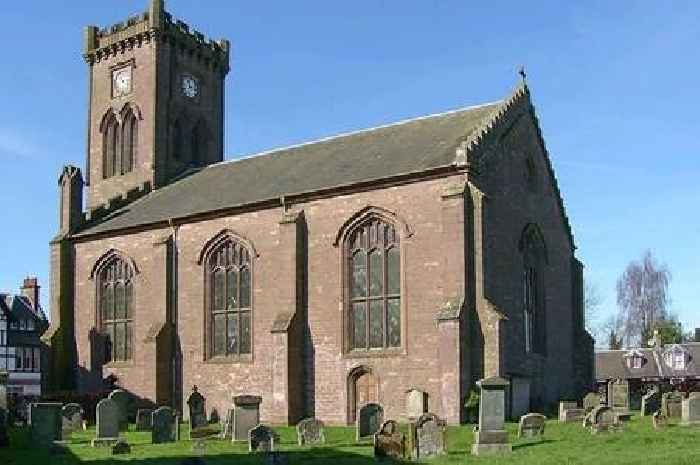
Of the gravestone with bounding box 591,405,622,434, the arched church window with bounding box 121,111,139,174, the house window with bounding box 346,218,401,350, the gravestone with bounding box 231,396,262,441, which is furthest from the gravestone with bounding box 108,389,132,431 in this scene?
the gravestone with bounding box 591,405,622,434

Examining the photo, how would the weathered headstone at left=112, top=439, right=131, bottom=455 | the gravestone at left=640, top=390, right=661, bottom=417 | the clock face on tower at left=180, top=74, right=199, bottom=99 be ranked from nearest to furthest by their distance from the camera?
the weathered headstone at left=112, top=439, right=131, bottom=455 → the gravestone at left=640, top=390, right=661, bottom=417 → the clock face on tower at left=180, top=74, right=199, bottom=99

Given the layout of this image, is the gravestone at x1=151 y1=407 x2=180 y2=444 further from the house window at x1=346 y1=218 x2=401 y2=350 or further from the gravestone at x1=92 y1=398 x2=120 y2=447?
the house window at x1=346 y1=218 x2=401 y2=350

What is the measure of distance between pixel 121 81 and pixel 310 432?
30368 millimetres

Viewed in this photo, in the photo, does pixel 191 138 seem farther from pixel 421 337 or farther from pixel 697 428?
pixel 697 428

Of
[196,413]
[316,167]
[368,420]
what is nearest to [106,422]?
[196,413]

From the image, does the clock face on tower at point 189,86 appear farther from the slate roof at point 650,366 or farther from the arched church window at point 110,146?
the slate roof at point 650,366

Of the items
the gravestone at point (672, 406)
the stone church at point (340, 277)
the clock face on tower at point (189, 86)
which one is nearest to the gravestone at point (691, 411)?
the gravestone at point (672, 406)

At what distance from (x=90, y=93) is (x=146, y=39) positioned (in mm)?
5389

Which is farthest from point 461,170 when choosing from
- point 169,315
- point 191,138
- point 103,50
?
point 103,50

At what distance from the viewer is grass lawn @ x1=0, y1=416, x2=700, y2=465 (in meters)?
19.5

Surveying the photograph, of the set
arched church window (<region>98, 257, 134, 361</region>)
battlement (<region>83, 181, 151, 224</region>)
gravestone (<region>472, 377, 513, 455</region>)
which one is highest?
battlement (<region>83, 181, 151, 224</region>)

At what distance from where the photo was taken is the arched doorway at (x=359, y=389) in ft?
108

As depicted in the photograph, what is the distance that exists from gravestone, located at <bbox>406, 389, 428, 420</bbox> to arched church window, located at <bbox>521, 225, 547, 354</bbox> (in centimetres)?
562

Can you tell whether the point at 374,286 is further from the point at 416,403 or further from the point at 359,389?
the point at 416,403
